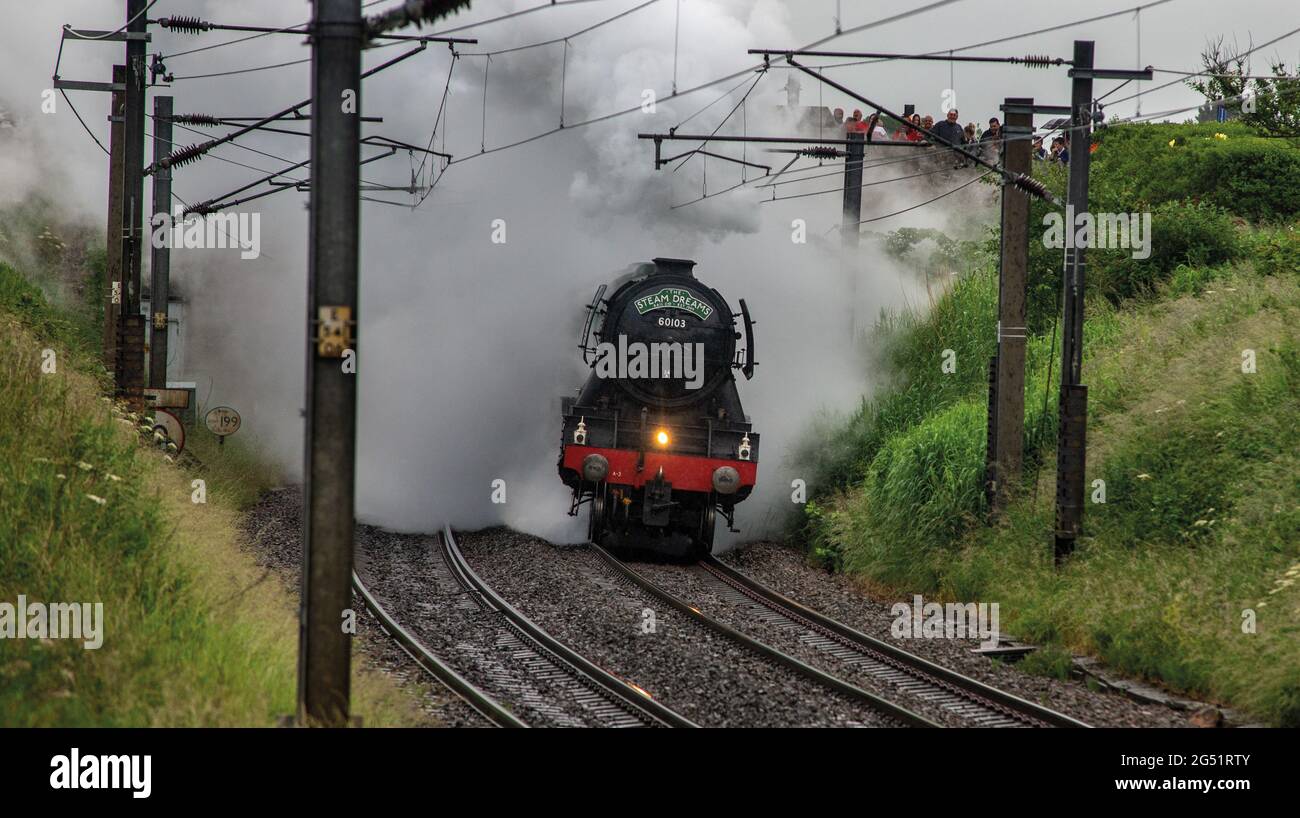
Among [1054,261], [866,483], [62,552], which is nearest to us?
[62,552]

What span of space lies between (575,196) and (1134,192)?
9.24m

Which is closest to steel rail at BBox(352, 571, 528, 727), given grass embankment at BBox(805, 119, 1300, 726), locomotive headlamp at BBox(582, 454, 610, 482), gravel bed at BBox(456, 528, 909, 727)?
gravel bed at BBox(456, 528, 909, 727)

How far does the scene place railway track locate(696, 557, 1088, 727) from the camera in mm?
8656

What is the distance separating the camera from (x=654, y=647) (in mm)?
10359

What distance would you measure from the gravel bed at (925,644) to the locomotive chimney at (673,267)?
3.73m

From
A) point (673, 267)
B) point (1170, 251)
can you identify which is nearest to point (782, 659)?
point (673, 267)

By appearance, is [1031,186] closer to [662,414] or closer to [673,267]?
[673,267]

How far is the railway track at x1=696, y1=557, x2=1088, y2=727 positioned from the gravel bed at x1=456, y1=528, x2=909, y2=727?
2.48 feet

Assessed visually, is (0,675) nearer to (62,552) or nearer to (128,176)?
(62,552)

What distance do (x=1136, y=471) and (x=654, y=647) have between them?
18.0ft

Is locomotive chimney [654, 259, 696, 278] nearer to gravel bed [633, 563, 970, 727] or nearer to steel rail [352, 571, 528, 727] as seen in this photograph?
gravel bed [633, 563, 970, 727]

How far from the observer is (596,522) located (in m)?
15.5
